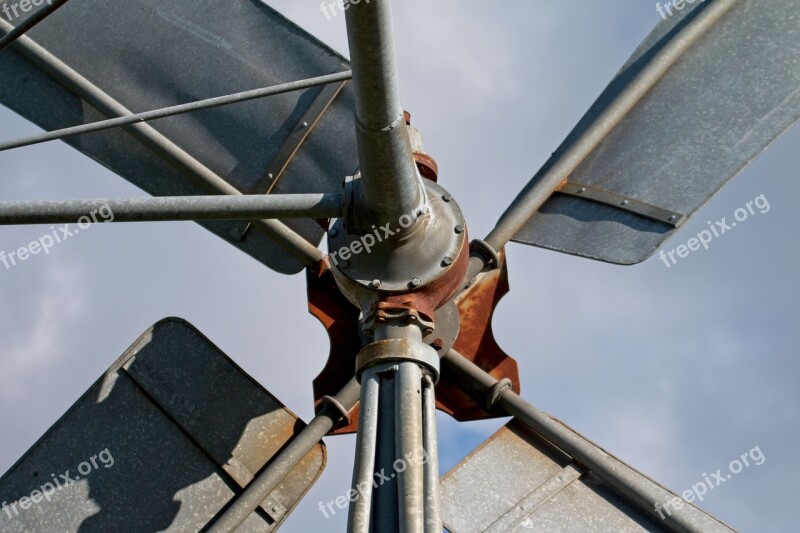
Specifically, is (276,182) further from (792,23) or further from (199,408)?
(792,23)

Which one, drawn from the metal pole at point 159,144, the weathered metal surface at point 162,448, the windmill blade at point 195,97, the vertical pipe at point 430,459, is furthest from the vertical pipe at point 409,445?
the windmill blade at point 195,97

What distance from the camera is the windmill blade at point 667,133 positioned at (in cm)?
624

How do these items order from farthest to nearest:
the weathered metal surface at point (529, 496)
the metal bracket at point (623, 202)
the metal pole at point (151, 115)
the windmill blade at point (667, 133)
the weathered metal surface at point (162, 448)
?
the windmill blade at point (667, 133) < the metal bracket at point (623, 202) < the weathered metal surface at point (162, 448) < the weathered metal surface at point (529, 496) < the metal pole at point (151, 115)

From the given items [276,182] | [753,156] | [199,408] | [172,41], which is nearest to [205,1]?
[172,41]

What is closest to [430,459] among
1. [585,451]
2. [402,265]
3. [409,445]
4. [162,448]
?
[409,445]

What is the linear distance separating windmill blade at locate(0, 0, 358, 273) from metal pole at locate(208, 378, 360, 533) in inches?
38.4

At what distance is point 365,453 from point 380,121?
118cm

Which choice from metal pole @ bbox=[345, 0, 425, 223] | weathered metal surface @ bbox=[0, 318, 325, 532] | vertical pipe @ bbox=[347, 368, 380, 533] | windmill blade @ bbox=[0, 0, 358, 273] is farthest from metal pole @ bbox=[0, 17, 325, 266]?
vertical pipe @ bbox=[347, 368, 380, 533]

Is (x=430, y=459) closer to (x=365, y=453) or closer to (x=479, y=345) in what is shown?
(x=365, y=453)

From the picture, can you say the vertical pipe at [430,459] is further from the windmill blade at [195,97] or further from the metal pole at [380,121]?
the windmill blade at [195,97]

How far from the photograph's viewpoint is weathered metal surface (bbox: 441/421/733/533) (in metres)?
5.69

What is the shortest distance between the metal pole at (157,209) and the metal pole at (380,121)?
0.27 meters

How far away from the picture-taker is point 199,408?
6.11 m

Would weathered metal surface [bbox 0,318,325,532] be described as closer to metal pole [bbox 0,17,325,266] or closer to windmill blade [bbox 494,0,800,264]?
metal pole [bbox 0,17,325,266]
